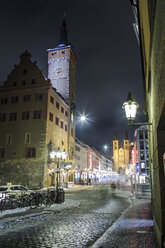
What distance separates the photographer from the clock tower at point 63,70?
1784 inches

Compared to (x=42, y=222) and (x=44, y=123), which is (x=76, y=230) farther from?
(x=44, y=123)

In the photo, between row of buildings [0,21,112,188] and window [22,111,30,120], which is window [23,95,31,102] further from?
window [22,111,30,120]

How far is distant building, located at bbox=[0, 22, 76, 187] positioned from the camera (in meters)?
33.2

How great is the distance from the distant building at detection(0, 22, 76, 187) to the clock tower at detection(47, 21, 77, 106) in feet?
14.5

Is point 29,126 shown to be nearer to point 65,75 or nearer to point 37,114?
point 37,114

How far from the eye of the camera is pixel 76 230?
9.14 metres

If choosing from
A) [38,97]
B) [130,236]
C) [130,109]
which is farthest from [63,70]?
[130,236]

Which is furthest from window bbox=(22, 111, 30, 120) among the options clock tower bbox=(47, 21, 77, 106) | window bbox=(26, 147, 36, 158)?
clock tower bbox=(47, 21, 77, 106)

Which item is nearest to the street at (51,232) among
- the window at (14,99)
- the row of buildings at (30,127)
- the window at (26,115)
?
the row of buildings at (30,127)

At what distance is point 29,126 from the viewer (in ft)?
115

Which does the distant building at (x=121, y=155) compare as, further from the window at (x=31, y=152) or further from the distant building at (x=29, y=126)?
the window at (x=31, y=152)

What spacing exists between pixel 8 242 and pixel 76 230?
293 cm

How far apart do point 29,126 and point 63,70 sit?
56.6 feet

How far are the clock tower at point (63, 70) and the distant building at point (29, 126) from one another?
4411 mm
